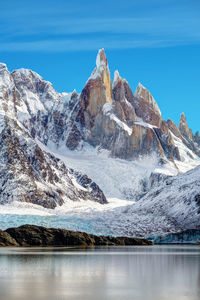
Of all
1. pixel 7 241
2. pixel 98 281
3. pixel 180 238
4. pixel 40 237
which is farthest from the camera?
pixel 180 238

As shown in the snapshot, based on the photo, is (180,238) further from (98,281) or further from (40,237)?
(98,281)

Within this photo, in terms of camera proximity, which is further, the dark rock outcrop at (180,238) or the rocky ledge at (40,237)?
the dark rock outcrop at (180,238)

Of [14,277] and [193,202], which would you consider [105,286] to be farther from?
[193,202]

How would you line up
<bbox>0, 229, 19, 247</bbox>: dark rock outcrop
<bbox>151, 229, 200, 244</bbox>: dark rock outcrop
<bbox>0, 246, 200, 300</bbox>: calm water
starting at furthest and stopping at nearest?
<bbox>151, 229, 200, 244</bbox>: dark rock outcrop, <bbox>0, 229, 19, 247</bbox>: dark rock outcrop, <bbox>0, 246, 200, 300</bbox>: calm water

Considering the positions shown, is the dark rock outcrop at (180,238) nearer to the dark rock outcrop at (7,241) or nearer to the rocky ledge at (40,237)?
the rocky ledge at (40,237)

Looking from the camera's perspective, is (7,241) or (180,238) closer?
(7,241)

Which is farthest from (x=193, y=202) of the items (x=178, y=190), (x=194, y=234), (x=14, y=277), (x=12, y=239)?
(x=14, y=277)

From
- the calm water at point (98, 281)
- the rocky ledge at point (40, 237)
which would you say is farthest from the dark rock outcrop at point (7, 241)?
the calm water at point (98, 281)

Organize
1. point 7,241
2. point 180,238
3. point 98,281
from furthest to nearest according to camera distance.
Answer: point 180,238, point 7,241, point 98,281

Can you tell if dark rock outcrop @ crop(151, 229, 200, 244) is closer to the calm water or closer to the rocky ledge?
the rocky ledge

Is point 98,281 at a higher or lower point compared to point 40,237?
lower

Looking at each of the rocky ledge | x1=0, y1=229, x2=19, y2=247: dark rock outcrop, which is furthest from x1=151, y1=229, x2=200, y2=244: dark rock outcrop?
x1=0, y1=229, x2=19, y2=247: dark rock outcrop

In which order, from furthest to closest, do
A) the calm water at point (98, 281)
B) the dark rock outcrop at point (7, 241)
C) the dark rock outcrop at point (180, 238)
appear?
the dark rock outcrop at point (180, 238)
the dark rock outcrop at point (7, 241)
the calm water at point (98, 281)

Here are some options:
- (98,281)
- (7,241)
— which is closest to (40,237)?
(7,241)
